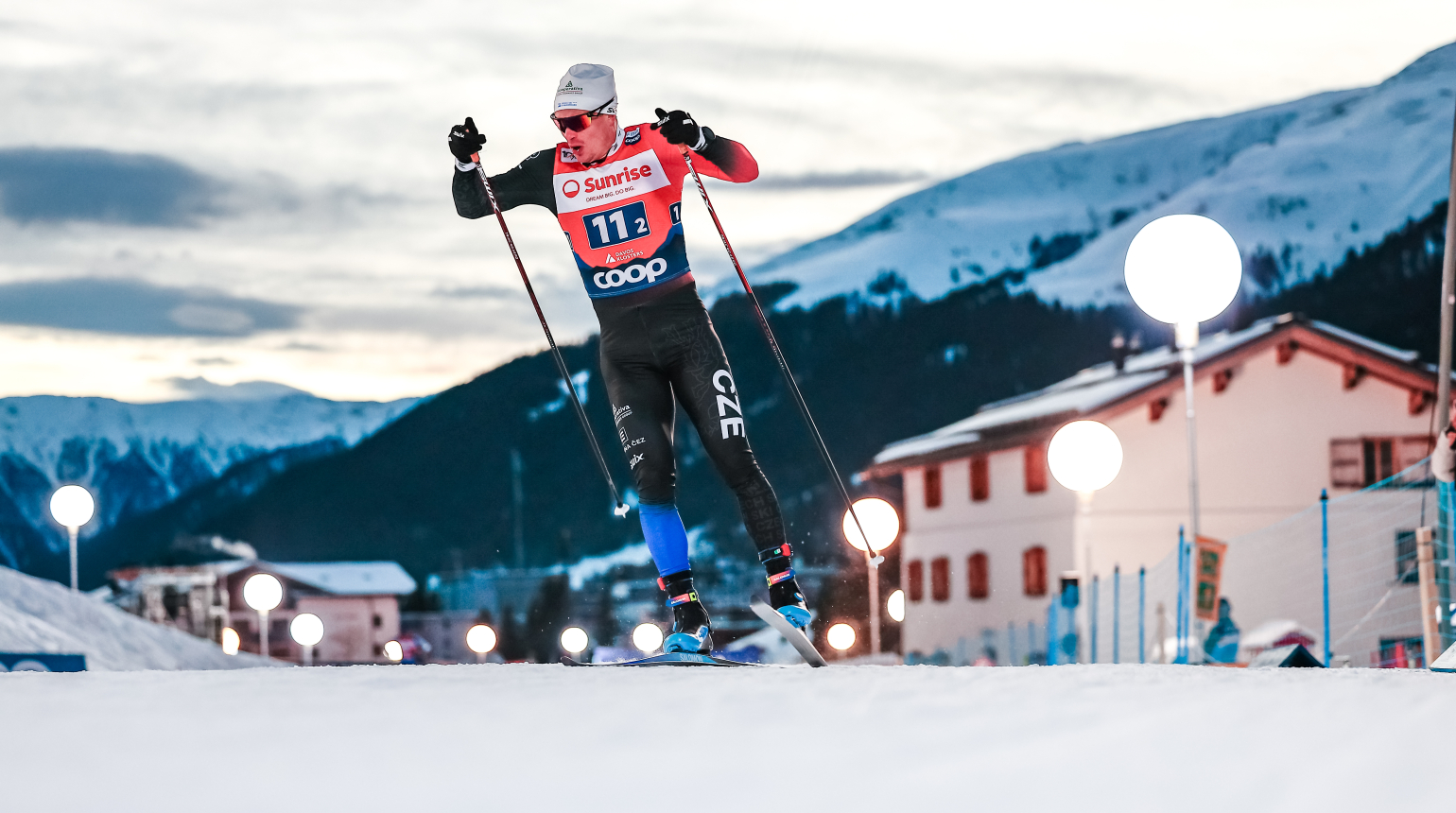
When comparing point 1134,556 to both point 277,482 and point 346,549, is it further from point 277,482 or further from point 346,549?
point 277,482

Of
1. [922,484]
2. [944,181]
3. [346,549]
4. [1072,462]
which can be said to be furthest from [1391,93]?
[1072,462]

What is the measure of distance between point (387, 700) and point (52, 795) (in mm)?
532

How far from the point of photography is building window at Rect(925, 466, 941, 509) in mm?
32656

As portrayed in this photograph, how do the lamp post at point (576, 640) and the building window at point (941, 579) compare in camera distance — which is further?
the building window at point (941, 579)

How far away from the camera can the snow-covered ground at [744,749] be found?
1.66 meters

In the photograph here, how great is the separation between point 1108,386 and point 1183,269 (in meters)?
23.1

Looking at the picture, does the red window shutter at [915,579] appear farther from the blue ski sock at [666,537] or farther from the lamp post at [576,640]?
the blue ski sock at [666,537]

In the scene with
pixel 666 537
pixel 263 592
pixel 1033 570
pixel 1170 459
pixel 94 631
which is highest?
pixel 1170 459

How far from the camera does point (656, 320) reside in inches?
165

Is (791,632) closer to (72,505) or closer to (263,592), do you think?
(72,505)

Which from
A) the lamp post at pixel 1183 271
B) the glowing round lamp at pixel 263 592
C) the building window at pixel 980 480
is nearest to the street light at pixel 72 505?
the glowing round lamp at pixel 263 592

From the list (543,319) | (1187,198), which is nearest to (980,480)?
(543,319)

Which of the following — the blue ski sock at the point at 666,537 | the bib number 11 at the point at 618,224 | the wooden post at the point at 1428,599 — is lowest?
the wooden post at the point at 1428,599

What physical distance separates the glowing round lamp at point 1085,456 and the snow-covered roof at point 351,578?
43.6 m
